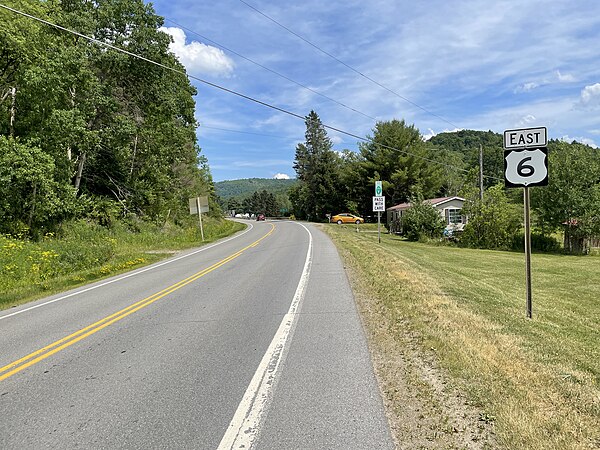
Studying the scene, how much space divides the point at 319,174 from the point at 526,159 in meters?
66.0

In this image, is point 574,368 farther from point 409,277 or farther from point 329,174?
point 329,174

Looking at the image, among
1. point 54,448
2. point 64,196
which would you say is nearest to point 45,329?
point 54,448

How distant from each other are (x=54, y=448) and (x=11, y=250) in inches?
613

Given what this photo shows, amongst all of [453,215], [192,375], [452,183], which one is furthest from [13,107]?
[452,183]

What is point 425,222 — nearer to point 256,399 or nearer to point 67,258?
point 67,258

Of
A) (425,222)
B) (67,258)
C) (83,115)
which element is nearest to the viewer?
(67,258)

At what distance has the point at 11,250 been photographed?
1597 centimetres

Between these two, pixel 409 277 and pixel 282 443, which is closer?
pixel 282 443

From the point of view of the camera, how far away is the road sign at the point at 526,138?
22.5 ft

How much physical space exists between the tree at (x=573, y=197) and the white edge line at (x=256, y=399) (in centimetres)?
3053

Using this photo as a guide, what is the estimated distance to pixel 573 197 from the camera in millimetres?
30656

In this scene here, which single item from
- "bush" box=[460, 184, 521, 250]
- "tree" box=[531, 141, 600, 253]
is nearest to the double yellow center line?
"bush" box=[460, 184, 521, 250]

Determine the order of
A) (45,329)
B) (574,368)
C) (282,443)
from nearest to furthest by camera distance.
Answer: (282,443) → (574,368) → (45,329)

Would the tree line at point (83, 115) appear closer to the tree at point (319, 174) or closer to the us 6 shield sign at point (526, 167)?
the us 6 shield sign at point (526, 167)
